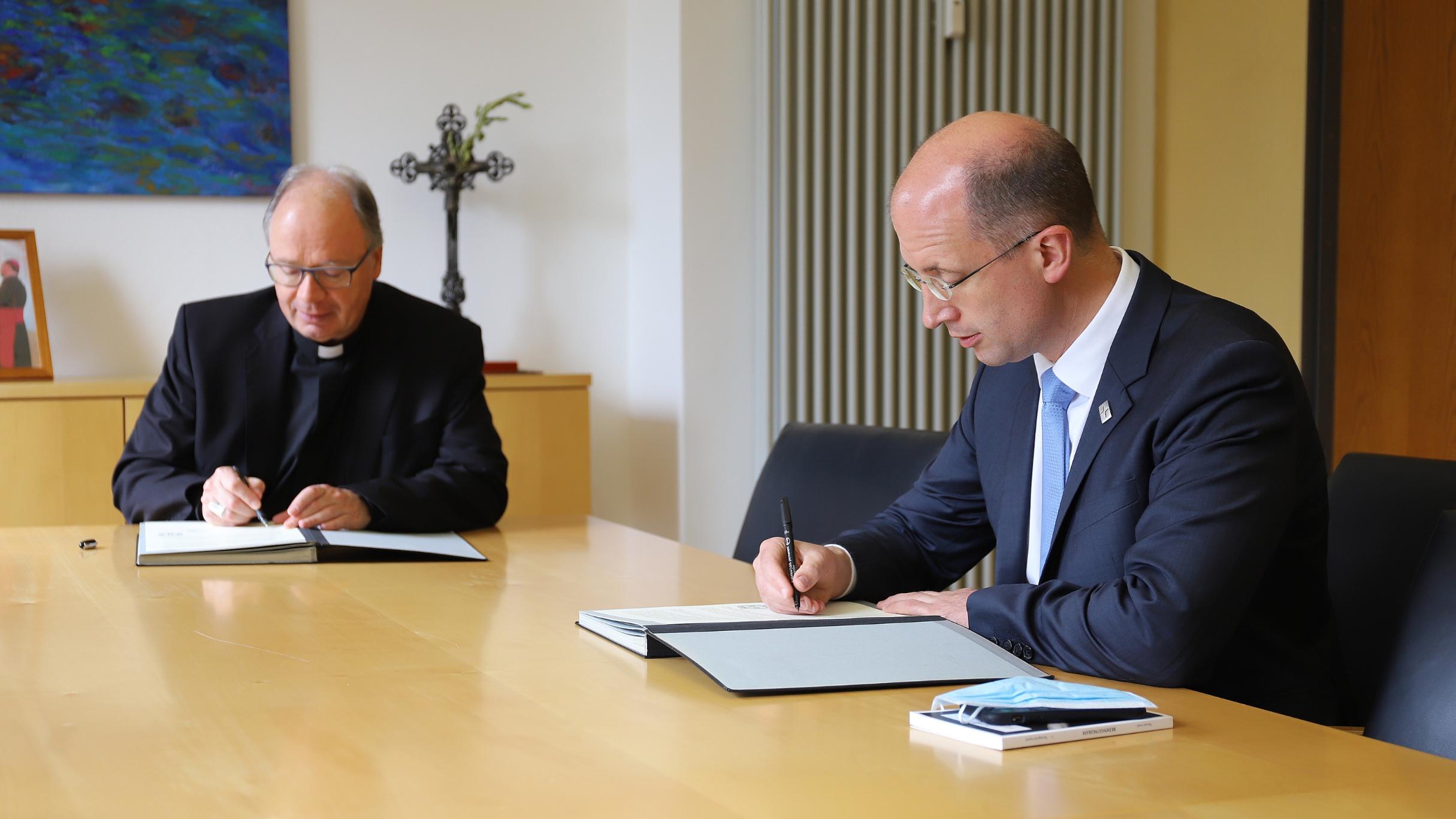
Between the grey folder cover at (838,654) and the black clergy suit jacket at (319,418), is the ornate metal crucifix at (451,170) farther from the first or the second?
the grey folder cover at (838,654)

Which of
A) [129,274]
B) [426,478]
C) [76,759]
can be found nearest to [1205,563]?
[76,759]

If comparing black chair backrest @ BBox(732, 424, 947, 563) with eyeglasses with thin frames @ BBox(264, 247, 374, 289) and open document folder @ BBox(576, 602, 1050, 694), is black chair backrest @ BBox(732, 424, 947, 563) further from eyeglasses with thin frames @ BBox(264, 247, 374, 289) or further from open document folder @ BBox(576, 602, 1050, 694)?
eyeglasses with thin frames @ BBox(264, 247, 374, 289)

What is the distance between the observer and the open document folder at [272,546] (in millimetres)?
2146

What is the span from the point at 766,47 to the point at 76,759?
364 cm

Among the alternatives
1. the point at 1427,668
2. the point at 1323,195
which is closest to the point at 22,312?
the point at 1427,668

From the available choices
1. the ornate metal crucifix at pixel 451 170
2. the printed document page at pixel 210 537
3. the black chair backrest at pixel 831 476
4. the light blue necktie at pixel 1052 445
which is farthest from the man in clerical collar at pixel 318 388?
the light blue necktie at pixel 1052 445

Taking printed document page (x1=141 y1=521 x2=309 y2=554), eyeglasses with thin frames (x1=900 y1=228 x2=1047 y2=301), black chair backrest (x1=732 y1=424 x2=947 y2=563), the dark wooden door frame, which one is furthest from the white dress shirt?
the dark wooden door frame

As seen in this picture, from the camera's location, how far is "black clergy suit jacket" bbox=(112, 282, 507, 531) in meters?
2.78

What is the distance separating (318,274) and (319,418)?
317mm

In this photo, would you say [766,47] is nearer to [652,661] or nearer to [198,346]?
[198,346]

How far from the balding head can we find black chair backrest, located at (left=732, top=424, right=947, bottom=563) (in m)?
0.60

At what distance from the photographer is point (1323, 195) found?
15.8ft

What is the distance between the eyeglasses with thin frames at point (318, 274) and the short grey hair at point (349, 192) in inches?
2.9

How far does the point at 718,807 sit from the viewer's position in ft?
3.22
